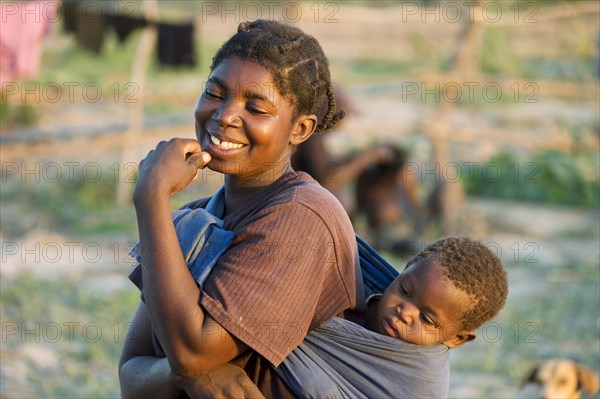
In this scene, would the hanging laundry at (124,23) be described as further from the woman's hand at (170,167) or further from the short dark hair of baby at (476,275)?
the short dark hair of baby at (476,275)

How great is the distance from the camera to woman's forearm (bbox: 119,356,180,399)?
6.77ft

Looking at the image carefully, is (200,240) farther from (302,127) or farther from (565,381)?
(565,381)

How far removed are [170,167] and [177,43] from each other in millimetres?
6223

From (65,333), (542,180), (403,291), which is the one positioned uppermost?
(403,291)

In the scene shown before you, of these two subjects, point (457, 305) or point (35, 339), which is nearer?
point (457, 305)

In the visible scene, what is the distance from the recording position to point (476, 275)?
6.69 ft

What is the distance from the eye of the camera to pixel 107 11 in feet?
26.1

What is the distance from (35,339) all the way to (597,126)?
24.1 feet

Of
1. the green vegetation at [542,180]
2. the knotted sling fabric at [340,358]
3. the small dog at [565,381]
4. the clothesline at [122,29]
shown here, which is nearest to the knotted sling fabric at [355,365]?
the knotted sling fabric at [340,358]

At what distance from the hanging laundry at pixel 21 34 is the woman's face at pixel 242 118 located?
5383mm

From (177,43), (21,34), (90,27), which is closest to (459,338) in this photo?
(21,34)

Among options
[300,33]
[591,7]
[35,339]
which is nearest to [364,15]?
[591,7]

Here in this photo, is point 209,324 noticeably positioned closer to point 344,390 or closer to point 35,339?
point 344,390

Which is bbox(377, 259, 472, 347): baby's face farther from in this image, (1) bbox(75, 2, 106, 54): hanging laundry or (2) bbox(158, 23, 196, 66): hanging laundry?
(1) bbox(75, 2, 106, 54): hanging laundry
